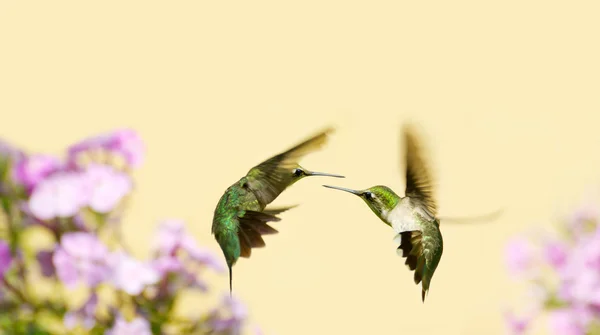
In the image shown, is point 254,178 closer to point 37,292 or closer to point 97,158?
point 97,158

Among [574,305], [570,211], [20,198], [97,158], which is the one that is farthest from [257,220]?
[570,211]

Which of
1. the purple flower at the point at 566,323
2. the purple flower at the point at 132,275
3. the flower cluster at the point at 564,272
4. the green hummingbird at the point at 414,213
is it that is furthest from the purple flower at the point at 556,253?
the green hummingbird at the point at 414,213

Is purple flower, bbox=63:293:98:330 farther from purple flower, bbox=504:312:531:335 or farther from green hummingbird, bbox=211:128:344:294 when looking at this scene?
purple flower, bbox=504:312:531:335

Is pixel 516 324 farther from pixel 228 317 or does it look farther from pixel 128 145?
pixel 128 145

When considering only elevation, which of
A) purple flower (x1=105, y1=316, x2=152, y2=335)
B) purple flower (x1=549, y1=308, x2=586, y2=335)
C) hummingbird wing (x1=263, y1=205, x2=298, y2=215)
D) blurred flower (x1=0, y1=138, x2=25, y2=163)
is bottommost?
purple flower (x1=549, y1=308, x2=586, y2=335)

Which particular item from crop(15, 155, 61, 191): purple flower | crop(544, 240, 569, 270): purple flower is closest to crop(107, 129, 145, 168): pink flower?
crop(15, 155, 61, 191): purple flower

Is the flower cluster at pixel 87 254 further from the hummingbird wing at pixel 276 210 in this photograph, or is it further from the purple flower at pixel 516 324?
the purple flower at pixel 516 324

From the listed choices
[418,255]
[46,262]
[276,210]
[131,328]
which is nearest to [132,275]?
[131,328]
